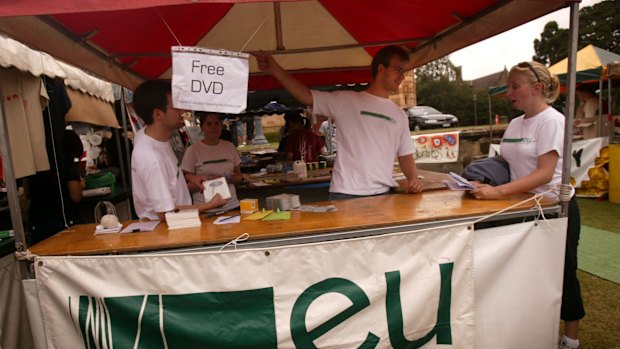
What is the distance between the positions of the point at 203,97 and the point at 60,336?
1.29m

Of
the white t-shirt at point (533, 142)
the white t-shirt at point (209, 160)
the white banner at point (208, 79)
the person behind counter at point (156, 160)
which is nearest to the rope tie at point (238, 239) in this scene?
the person behind counter at point (156, 160)

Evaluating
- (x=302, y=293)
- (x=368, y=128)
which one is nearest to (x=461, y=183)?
(x=368, y=128)

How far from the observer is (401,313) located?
6.38ft

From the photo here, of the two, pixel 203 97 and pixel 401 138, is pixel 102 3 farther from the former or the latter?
Answer: pixel 401 138

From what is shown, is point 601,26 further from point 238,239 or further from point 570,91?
point 238,239

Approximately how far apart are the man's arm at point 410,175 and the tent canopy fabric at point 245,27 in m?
1.00

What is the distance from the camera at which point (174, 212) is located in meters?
2.11

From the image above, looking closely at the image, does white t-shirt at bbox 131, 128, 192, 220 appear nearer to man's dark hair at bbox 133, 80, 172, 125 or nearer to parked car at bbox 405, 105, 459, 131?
man's dark hair at bbox 133, 80, 172, 125

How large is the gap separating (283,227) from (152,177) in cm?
74

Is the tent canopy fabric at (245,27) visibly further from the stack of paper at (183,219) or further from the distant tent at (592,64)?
the distant tent at (592,64)

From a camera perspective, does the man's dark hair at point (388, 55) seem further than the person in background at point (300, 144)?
No

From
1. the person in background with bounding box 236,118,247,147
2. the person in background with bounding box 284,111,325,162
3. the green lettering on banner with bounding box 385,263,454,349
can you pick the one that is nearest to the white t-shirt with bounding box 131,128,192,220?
the green lettering on banner with bounding box 385,263,454,349

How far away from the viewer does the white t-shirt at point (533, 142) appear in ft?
6.92

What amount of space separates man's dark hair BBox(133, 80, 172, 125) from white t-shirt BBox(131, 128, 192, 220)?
117mm
